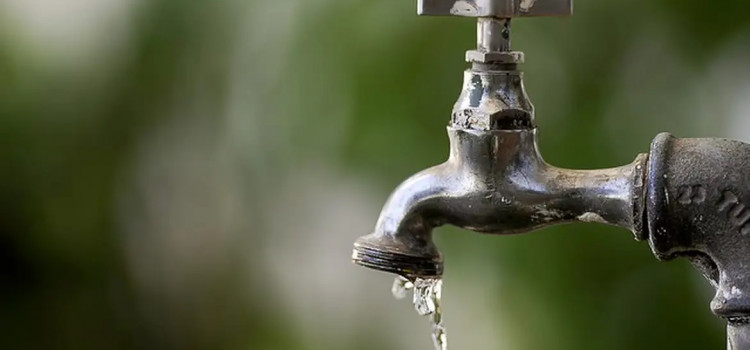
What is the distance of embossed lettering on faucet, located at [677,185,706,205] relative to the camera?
0.62 m

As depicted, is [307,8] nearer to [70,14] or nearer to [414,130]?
[414,130]

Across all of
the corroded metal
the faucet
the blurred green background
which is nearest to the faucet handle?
the faucet

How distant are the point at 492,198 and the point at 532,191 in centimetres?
3

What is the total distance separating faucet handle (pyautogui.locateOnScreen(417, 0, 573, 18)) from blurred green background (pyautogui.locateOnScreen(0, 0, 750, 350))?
1.40 ft

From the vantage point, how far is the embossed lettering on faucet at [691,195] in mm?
616

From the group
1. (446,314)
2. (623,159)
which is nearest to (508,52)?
(623,159)

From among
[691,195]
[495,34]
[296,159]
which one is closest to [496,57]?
[495,34]

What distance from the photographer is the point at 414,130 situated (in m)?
1.23

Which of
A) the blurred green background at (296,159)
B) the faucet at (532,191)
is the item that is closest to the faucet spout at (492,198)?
the faucet at (532,191)

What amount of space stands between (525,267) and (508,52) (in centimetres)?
54

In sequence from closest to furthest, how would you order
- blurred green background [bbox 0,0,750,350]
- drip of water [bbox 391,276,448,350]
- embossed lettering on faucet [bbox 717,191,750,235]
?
embossed lettering on faucet [bbox 717,191,750,235] → drip of water [bbox 391,276,448,350] → blurred green background [bbox 0,0,750,350]

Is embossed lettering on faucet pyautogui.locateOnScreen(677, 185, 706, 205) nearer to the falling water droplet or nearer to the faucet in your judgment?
the faucet

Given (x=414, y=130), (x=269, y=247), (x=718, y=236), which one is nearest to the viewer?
(x=718, y=236)

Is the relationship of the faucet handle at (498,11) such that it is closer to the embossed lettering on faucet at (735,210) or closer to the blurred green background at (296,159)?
the embossed lettering on faucet at (735,210)
